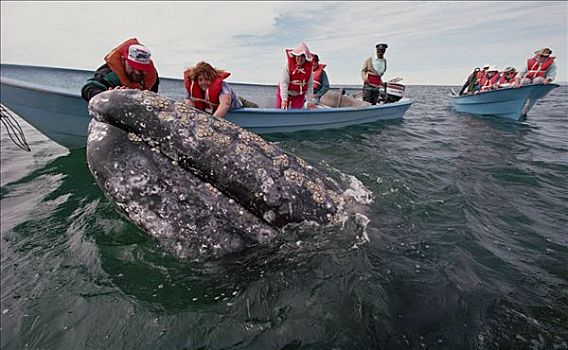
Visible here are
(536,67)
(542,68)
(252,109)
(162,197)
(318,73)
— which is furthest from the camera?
(536,67)

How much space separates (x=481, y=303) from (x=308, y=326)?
1.79 meters

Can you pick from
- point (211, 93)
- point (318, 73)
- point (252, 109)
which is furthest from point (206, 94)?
point (318, 73)

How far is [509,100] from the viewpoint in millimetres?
15867

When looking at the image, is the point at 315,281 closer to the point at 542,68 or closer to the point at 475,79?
the point at 542,68

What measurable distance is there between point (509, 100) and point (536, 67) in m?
2.47

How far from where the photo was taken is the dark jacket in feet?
18.1

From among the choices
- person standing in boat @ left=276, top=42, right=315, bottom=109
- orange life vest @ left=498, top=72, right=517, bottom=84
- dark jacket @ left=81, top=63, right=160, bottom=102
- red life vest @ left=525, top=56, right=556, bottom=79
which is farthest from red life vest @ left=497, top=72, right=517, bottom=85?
dark jacket @ left=81, top=63, right=160, bottom=102

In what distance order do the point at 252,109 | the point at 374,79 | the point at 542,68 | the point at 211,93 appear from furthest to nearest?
the point at 542,68, the point at 374,79, the point at 252,109, the point at 211,93

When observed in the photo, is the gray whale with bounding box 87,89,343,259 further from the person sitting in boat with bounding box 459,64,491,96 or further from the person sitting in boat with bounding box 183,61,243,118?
the person sitting in boat with bounding box 459,64,491,96

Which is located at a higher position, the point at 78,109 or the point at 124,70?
the point at 124,70

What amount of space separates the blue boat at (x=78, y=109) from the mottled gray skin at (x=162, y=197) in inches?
202

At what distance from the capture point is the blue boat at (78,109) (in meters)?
6.95

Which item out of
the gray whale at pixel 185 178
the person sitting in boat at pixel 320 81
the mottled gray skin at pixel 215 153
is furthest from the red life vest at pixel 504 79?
the gray whale at pixel 185 178

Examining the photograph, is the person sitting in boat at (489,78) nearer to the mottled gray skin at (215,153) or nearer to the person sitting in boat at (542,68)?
the person sitting in boat at (542,68)
